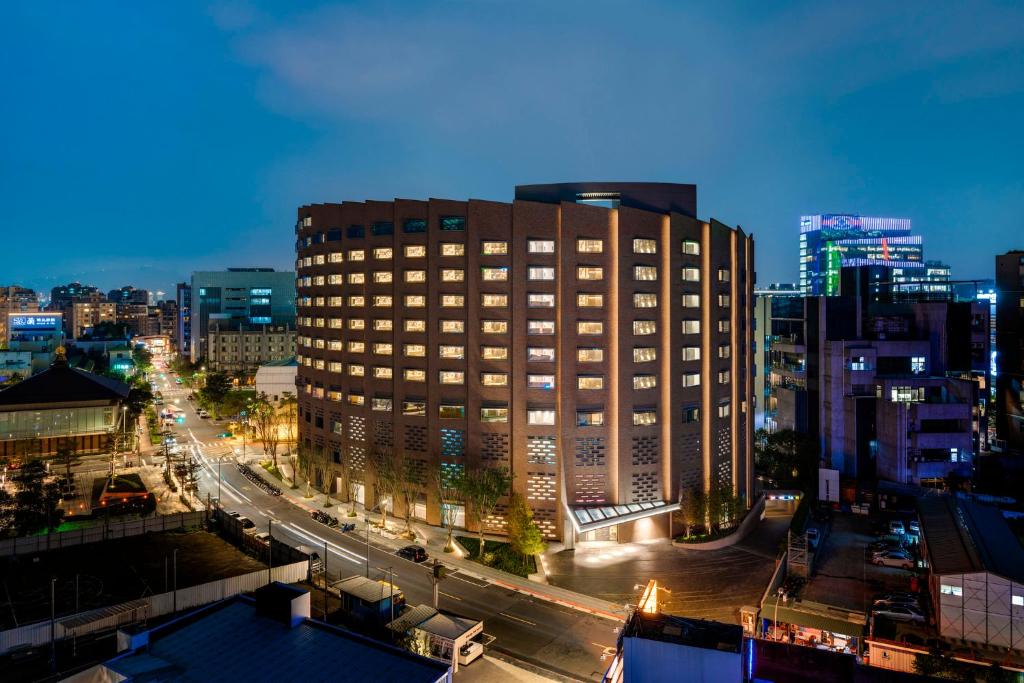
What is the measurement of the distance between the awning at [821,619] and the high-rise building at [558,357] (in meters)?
19.6

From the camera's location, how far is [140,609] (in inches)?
1227

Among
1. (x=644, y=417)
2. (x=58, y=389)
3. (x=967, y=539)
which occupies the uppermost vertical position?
(x=58, y=389)

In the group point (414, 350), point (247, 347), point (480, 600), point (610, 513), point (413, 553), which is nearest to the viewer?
point (480, 600)

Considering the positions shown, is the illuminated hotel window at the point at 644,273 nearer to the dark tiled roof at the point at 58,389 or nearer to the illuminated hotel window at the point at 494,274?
the illuminated hotel window at the point at 494,274

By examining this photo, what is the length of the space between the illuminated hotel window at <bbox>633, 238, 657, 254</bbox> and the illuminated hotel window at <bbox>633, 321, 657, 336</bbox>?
7.47 metres

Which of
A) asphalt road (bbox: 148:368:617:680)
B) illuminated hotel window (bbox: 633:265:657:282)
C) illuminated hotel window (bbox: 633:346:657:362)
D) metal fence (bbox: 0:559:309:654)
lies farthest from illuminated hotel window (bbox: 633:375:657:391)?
metal fence (bbox: 0:559:309:654)

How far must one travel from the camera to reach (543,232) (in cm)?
6369

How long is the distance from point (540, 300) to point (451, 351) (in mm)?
11176

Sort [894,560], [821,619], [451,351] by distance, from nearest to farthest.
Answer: [821,619]
[894,560]
[451,351]

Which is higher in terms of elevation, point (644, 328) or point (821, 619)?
point (644, 328)

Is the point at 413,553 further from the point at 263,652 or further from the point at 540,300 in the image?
the point at 263,652

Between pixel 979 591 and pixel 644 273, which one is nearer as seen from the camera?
pixel 979 591

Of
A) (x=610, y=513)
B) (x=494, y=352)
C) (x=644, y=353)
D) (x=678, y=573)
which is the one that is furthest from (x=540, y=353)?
(x=678, y=573)

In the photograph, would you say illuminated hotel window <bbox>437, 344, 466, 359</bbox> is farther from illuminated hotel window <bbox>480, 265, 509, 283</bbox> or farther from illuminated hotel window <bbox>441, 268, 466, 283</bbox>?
illuminated hotel window <bbox>480, 265, 509, 283</bbox>
